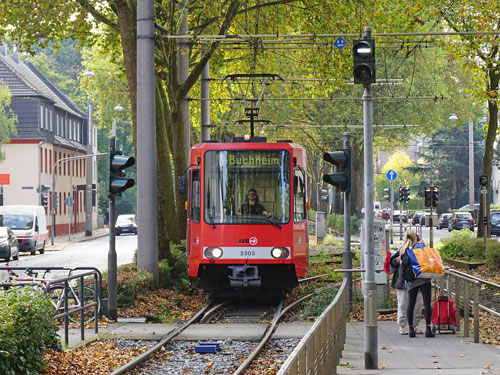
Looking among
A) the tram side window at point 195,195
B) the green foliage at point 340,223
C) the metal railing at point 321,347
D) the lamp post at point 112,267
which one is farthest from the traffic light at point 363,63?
the green foliage at point 340,223

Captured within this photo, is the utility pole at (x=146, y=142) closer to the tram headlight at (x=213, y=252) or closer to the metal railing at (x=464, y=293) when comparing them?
the tram headlight at (x=213, y=252)

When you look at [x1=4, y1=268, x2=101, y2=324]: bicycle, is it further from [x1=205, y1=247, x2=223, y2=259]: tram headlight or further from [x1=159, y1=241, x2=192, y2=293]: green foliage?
[x1=159, y1=241, x2=192, y2=293]: green foliage

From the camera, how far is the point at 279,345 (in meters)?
15.4

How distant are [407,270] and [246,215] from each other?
211 inches

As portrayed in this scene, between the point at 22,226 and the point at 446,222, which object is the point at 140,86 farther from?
the point at 446,222

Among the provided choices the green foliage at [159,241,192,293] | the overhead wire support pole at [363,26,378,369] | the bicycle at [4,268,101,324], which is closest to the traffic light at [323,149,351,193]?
the overhead wire support pole at [363,26,378,369]

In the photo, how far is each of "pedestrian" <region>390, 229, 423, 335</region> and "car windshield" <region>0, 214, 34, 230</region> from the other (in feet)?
118

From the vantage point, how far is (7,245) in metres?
42.9

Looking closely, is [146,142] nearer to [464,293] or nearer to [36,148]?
[464,293]

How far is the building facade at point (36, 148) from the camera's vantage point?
74125mm

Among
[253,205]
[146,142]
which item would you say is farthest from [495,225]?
[253,205]

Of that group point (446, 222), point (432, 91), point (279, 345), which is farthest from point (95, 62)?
point (279, 345)

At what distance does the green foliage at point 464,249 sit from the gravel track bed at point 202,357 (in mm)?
17902

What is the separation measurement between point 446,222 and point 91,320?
67.7 m
